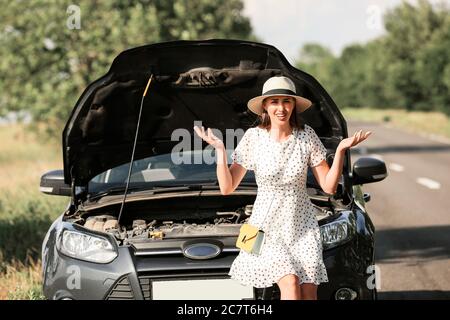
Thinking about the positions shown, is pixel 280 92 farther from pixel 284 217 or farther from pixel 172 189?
pixel 172 189

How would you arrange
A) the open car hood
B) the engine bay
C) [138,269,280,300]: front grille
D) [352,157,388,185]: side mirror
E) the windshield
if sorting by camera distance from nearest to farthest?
1. [138,269,280,300]: front grille
2. the engine bay
3. the open car hood
4. [352,157,388,185]: side mirror
5. the windshield

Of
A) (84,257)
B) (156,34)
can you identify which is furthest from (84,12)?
(84,257)

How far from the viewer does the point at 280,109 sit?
4.72 metres

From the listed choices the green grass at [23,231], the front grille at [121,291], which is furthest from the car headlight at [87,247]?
the green grass at [23,231]

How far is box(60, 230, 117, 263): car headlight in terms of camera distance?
5.11 meters

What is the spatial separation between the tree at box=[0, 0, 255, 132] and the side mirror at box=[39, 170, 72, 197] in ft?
51.8

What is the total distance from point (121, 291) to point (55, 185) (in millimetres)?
1485

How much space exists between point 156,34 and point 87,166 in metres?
17.4

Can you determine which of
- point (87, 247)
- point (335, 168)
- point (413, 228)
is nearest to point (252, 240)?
point (335, 168)

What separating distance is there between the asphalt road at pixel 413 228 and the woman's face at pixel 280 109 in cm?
281

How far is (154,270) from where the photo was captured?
195 inches

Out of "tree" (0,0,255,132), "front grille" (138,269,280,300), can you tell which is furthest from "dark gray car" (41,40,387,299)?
"tree" (0,0,255,132)

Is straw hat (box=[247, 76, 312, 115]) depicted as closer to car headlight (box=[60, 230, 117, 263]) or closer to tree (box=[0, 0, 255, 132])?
car headlight (box=[60, 230, 117, 263])
